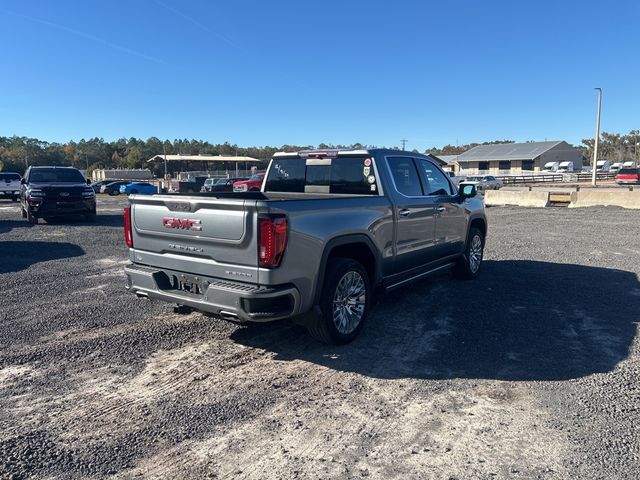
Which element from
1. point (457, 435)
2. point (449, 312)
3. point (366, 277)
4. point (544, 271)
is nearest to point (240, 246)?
point (366, 277)

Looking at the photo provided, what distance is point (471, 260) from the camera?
7879 millimetres

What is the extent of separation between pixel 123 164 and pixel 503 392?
114 metres

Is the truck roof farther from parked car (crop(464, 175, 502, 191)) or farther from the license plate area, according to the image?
parked car (crop(464, 175, 502, 191))

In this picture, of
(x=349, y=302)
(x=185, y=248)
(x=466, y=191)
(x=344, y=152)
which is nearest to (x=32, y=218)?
(x=344, y=152)

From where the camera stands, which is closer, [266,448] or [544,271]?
[266,448]

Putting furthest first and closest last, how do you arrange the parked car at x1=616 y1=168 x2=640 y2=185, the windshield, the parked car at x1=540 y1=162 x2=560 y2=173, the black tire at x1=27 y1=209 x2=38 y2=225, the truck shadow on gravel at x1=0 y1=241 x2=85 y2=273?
the parked car at x1=540 y1=162 x2=560 y2=173 → the parked car at x1=616 y1=168 x2=640 y2=185 → the windshield → the black tire at x1=27 y1=209 x2=38 y2=225 → the truck shadow on gravel at x1=0 y1=241 x2=85 y2=273

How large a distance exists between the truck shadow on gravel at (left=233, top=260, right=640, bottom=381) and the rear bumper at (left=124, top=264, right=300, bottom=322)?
0.75 m

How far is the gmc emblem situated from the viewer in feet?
14.6

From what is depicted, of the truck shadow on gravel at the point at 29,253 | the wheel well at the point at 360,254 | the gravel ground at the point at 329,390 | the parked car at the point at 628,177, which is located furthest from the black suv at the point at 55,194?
the parked car at the point at 628,177

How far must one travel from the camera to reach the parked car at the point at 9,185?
1157 inches

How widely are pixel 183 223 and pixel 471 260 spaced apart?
4.90 m

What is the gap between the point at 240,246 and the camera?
4.19 meters

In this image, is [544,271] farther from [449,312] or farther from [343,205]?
[343,205]

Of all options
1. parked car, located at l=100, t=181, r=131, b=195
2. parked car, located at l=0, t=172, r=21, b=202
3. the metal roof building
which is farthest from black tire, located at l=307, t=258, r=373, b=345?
the metal roof building
